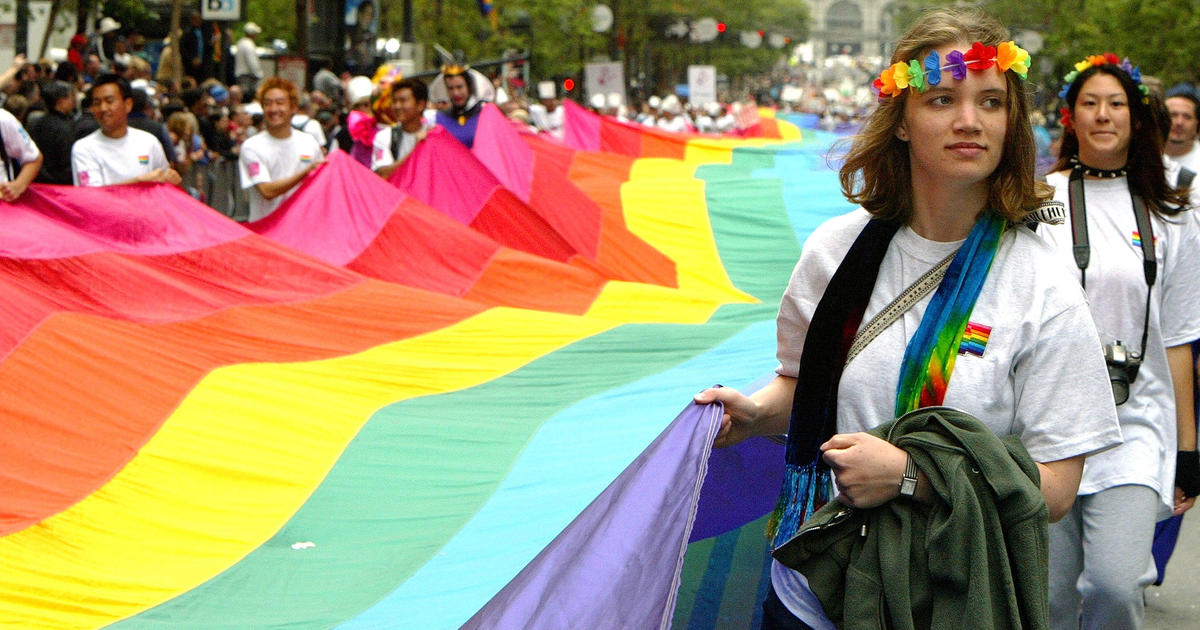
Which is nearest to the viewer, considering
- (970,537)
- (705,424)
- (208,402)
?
(970,537)

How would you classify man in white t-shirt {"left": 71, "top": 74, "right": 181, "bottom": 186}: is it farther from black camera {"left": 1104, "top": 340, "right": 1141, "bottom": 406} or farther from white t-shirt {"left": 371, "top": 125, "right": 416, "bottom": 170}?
black camera {"left": 1104, "top": 340, "right": 1141, "bottom": 406}

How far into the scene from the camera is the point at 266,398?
548cm

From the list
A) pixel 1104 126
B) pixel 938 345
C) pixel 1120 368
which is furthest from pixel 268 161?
pixel 938 345

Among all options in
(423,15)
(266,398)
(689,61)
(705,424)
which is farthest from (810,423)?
(689,61)

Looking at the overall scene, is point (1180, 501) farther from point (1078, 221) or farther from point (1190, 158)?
point (1190, 158)

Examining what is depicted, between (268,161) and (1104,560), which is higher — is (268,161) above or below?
above

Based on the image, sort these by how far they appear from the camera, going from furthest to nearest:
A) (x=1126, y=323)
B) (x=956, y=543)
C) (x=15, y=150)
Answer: (x=15, y=150)
(x=1126, y=323)
(x=956, y=543)

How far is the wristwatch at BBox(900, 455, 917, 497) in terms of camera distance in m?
2.45

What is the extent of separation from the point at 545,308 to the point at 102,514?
4.05 metres

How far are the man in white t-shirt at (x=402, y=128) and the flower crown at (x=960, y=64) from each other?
346 inches

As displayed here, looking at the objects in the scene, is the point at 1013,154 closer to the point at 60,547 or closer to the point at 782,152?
the point at 60,547

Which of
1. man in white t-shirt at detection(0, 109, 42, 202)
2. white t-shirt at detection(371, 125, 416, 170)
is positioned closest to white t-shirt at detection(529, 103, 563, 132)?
white t-shirt at detection(371, 125, 416, 170)

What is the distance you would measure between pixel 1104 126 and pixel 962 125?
205 centimetres

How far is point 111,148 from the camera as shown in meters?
9.05
